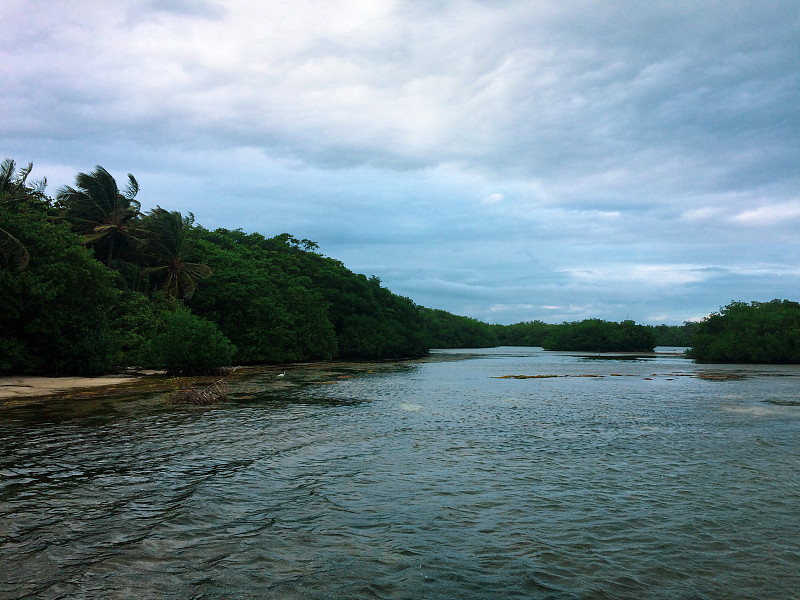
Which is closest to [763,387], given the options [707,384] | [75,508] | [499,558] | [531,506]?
[707,384]

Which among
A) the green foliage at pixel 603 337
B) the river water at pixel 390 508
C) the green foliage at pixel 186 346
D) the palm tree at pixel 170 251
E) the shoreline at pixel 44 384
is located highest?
the palm tree at pixel 170 251

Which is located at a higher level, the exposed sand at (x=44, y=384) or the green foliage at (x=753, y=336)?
the green foliage at (x=753, y=336)

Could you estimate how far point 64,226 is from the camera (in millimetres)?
36906

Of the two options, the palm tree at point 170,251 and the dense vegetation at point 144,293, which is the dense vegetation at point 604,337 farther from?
the palm tree at point 170,251

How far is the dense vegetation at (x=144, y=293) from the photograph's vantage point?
34375mm

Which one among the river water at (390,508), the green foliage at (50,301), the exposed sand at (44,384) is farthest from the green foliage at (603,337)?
the green foliage at (50,301)

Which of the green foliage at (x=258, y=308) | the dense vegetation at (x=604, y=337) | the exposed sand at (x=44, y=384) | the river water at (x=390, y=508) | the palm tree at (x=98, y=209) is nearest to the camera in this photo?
the river water at (x=390, y=508)

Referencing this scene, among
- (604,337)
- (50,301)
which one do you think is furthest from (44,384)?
(604,337)

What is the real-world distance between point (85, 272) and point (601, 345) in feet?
538

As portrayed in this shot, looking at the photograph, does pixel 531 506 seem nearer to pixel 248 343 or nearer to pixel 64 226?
pixel 64 226

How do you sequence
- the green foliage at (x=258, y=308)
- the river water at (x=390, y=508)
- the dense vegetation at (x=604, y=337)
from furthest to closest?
the dense vegetation at (x=604, y=337) → the green foliage at (x=258, y=308) → the river water at (x=390, y=508)

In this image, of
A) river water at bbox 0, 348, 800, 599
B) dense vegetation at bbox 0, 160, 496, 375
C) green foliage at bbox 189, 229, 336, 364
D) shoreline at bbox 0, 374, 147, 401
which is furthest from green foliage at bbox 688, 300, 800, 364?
shoreline at bbox 0, 374, 147, 401

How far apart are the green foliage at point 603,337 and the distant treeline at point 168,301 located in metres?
59.2

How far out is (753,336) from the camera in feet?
287
